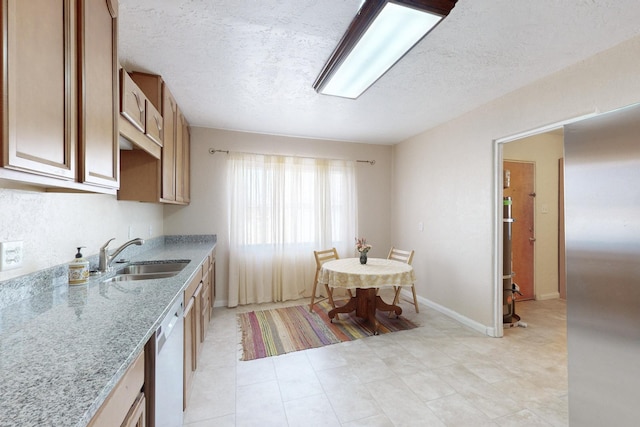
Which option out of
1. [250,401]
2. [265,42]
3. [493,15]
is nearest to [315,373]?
[250,401]

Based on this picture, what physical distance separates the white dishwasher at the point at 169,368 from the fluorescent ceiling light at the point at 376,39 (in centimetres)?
173

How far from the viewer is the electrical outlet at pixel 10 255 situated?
1085 mm

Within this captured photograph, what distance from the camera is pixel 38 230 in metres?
1.31

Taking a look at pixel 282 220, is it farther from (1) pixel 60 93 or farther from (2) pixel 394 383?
(1) pixel 60 93

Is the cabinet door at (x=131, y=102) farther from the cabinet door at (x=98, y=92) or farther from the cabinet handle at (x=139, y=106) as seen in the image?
the cabinet door at (x=98, y=92)

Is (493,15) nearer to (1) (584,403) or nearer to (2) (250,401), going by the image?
(1) (584,403)

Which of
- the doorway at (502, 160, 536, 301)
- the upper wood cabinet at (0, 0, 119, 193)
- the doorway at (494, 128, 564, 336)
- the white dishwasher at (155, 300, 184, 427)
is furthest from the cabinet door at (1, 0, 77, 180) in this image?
the doorway at (494, 128, 564, 336)

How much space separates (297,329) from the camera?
9.59 feet

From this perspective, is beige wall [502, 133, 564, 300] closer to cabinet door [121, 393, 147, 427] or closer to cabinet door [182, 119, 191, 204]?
cabinet door [182, 119, 191, 204]

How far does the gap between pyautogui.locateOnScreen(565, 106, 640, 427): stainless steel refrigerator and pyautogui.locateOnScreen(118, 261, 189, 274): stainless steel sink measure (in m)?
2.61

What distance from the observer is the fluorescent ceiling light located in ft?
4.12

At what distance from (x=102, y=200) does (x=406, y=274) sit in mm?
2766

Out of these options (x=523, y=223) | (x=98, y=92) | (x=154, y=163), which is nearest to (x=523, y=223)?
(x=523, y=223)

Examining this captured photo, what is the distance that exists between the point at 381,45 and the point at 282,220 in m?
2.65
